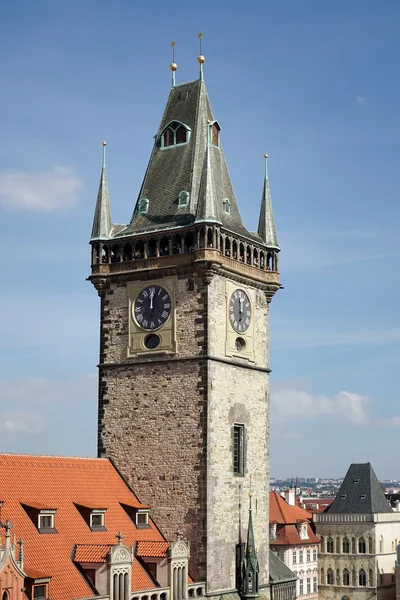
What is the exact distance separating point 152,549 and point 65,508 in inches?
150

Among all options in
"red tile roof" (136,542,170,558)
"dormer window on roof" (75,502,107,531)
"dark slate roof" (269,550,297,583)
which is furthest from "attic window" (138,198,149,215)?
"dark slate roof" (269,550,297,583)

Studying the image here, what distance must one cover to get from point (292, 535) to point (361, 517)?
865 centimetres

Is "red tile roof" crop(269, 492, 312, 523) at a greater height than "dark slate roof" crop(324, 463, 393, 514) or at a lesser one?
lesser

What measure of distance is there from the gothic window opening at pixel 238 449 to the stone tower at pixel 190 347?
43mm

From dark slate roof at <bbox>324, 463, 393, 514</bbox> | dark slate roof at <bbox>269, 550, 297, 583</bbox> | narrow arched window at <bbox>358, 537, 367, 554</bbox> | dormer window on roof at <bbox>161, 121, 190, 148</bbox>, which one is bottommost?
dark slate roof at <bbox>269, 550, 297, 583</bbox>

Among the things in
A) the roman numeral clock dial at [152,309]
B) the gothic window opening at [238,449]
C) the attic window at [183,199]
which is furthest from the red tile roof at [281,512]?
the attic window at [183,199]

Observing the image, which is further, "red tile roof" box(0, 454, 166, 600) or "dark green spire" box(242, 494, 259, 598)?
"dark green spire" box(242, 494, 259, 598)

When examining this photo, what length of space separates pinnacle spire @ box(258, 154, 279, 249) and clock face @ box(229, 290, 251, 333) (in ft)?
11.8

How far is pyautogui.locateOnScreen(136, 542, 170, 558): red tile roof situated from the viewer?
39.3 m

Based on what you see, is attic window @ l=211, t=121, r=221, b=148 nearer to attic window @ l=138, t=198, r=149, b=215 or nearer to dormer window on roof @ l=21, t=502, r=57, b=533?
attic window @ l=138, t=198, r=149, b=215

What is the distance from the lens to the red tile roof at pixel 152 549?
39344mm

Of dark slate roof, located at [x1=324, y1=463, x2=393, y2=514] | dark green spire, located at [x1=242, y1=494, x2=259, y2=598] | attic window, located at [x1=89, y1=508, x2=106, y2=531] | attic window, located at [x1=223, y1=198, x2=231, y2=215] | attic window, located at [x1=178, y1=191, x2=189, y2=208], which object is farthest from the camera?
dark slate roof, located at [x1=324, y1=463, x2=393, y2=514]

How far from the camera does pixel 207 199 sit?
4288 cm

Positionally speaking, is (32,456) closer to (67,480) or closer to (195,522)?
(67,480)
